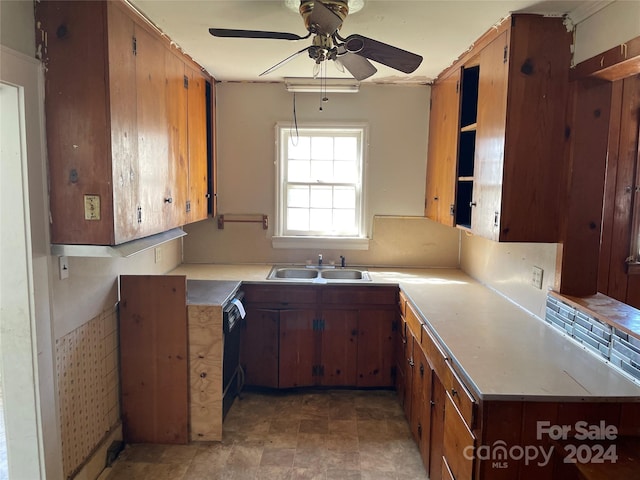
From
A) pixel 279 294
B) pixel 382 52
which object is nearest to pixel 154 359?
pixel 279 294

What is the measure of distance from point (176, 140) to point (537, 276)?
7.60ft

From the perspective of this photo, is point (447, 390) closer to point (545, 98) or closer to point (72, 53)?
point (545, 98)

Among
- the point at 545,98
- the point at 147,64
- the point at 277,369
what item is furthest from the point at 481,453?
the point at 147,64

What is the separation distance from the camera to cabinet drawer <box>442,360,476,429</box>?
1.60 meters

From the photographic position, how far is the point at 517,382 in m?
1.61

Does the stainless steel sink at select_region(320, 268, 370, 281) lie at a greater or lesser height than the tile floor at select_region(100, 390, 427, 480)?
greater

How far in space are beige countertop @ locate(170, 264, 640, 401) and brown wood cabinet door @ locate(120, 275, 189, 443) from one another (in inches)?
57.4

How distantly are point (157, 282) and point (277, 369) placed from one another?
118 centimetres

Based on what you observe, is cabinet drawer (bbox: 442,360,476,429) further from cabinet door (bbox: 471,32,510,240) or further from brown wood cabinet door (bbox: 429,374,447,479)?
cabinet door (bbox: 471,32,510,240)

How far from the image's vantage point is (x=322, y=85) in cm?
354

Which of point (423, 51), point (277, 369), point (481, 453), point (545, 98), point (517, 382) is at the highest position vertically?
point (423, 51)

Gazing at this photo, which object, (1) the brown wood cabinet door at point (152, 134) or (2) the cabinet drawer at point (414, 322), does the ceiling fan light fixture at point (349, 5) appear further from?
(2) the cabinet drawer at point (414, 322)

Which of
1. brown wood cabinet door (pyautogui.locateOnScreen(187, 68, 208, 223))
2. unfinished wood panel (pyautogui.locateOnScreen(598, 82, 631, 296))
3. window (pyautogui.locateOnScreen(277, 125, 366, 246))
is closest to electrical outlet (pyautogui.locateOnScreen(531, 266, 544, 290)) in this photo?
unfinished wood panel (pyautogui.locateOnScreen(598, 82, 631, 296))

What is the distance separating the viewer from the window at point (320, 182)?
12.3ft
